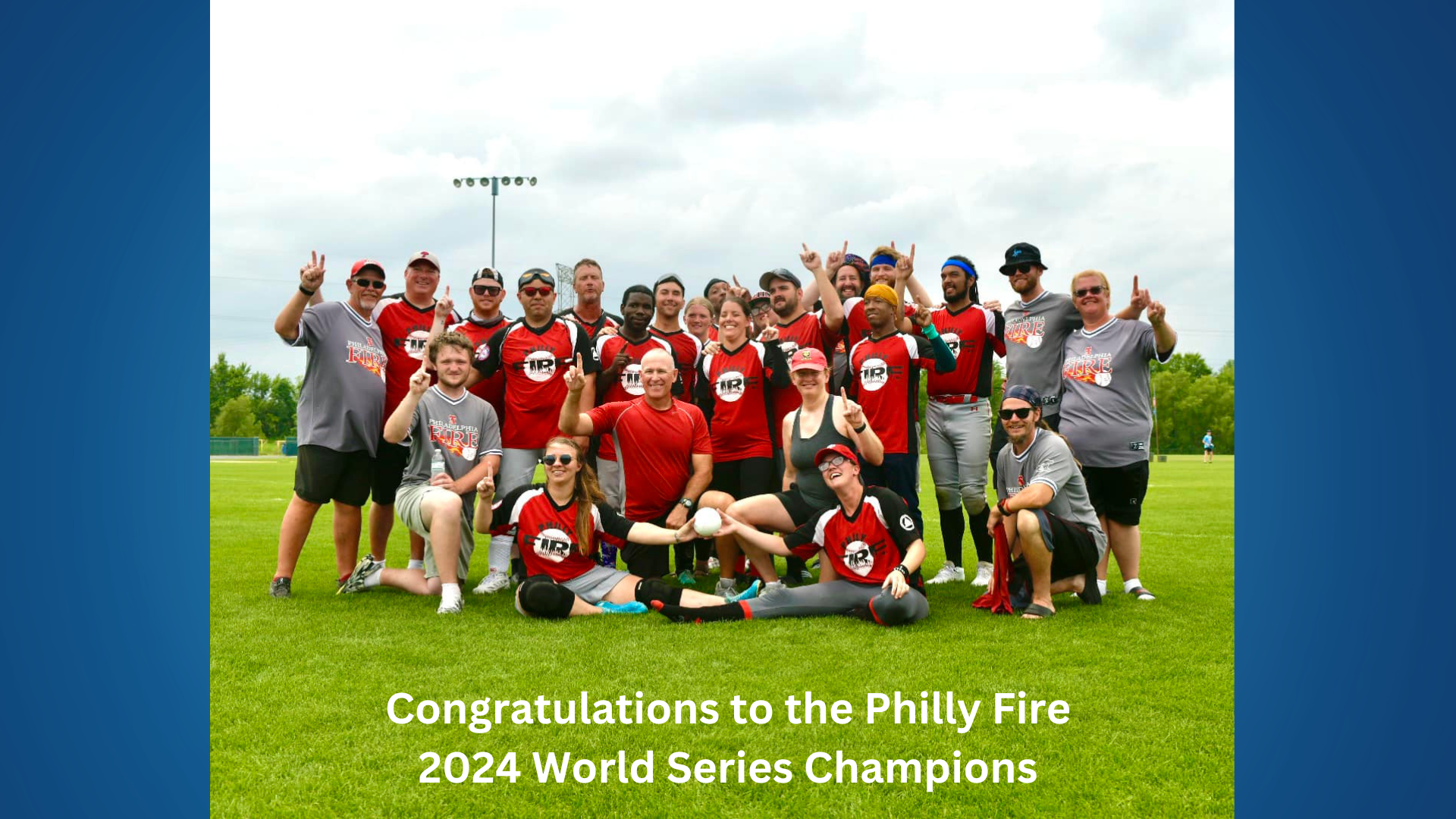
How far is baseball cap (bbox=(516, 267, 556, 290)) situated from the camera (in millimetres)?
7277

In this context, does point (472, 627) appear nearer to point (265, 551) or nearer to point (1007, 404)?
point (1007, 404)

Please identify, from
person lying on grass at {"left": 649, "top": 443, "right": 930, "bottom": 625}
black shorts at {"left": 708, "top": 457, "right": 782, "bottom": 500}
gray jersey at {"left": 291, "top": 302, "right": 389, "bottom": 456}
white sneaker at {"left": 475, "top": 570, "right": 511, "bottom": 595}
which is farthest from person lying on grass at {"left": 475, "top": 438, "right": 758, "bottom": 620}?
gray jersey at {"left": 291, "top": 302, "right": 389, "bottom": 456}

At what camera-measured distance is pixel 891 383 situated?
6.78 meters

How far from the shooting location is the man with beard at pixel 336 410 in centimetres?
661

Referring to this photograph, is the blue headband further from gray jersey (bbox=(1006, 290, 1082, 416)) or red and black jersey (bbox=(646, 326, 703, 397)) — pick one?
red and black jersey (bbox=(646, 326, 703, 397))

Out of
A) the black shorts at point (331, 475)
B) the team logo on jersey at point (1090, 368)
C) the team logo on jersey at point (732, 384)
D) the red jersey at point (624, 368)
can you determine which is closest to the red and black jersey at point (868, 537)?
the team logo on jersey at point (732, 384)

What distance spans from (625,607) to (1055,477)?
3.01 m

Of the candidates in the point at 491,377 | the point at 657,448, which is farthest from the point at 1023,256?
the point at 491,377

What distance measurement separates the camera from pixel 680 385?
7.50 m

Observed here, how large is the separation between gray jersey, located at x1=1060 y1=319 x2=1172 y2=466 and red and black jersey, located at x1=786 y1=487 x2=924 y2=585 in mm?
1786

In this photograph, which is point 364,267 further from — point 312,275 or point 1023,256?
point 1023,256

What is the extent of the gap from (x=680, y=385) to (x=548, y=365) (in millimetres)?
1126

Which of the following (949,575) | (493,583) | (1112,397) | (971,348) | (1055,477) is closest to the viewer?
(1055,477)

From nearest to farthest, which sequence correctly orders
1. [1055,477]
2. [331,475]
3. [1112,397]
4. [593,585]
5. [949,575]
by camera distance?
[1055,477]
[593,585]
[1112,397]
[331,475]
[949,575]
